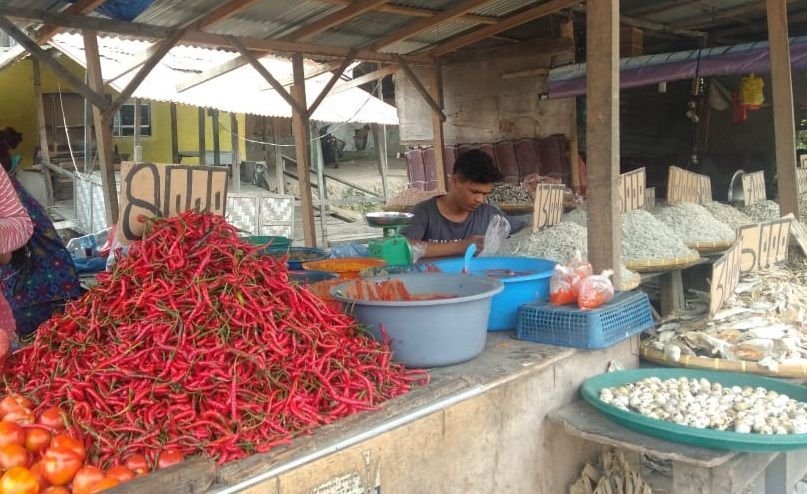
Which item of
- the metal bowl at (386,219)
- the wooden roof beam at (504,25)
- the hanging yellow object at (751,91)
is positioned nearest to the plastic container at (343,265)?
the metal bowl at (386,219)

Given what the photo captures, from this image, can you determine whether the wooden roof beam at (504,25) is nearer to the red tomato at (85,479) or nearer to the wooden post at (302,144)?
the wooden post at (302,144)

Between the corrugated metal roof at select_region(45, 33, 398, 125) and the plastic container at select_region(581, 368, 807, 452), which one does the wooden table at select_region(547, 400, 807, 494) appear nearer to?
the plastic container at select_region(581, 368, 807, 452)

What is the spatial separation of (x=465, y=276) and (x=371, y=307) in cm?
48

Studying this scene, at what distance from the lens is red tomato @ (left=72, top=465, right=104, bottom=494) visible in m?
1.48

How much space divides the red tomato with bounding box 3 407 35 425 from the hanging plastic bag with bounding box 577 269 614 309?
6.15 feet

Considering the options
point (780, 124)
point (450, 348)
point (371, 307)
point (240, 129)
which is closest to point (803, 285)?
point (780, 124)

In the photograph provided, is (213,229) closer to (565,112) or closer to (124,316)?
(124,316)

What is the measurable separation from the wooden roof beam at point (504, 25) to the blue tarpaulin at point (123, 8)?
10.5 ft

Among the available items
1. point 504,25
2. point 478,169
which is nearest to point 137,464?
point 478,169

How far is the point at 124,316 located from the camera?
6.10 ft

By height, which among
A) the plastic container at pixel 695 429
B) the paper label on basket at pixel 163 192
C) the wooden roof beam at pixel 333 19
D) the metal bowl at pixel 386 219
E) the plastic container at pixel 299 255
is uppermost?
the wooden roof beam at pixel 333 19

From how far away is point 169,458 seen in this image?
1.58 metres

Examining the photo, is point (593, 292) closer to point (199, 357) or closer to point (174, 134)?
point (199, 357)

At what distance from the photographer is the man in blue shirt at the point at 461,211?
3.82m
